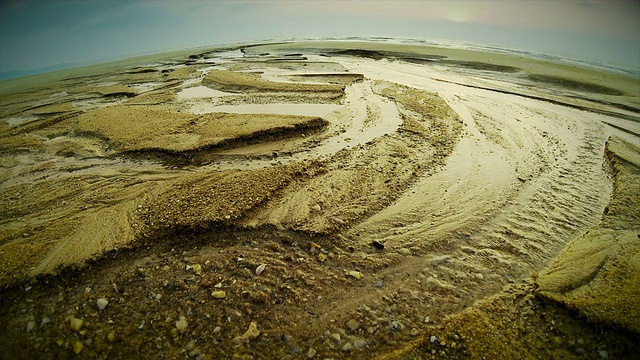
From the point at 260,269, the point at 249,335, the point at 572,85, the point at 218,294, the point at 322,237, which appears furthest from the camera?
the point at 572,85

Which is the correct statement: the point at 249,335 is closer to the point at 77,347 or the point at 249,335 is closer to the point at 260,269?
the point at 260,269

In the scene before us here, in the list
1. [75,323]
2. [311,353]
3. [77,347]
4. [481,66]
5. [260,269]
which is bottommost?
[311,353]

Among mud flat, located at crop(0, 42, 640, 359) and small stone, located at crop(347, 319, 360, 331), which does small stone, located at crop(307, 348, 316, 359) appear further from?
small stone, located at crop(347, 319, 360, 331)

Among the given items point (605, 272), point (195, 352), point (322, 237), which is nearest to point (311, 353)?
point (195, 352)

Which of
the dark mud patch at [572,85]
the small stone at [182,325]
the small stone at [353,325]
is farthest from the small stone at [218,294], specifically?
the dark mud patch at [572,85]

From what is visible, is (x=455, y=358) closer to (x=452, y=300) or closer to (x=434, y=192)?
(x=452, y=300)

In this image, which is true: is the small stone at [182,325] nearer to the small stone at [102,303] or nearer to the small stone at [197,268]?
the small stone at [197,268]

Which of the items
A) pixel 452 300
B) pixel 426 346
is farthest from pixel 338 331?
pixel 452 300

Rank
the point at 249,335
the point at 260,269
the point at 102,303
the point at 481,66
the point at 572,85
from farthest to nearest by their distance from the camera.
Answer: the point at 481,66 < the point at 572,85 < the point at 260,269 < the point at 102,303 < the point at 249,335
